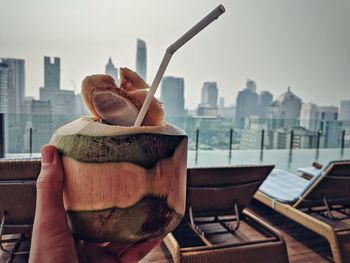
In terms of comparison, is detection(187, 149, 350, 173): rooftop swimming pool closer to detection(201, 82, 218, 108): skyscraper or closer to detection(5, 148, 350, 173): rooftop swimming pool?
detection(5, 148, 350, 173): rooftop swimming pool

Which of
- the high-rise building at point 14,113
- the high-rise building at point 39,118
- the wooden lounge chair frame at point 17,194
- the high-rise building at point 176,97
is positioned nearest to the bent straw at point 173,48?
the wooden lounge chair frame at point 17,194

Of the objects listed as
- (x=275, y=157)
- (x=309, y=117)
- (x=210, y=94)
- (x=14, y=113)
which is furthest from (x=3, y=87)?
(x=309, y=117)

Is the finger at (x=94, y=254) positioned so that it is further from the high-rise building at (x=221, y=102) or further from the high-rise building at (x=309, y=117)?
the high-rise building at (x=309, y=117)

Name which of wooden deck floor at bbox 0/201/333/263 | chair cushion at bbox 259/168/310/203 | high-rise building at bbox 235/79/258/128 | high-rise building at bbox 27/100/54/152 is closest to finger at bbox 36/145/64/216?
wooden deck floor at bbox 0/201/333/263

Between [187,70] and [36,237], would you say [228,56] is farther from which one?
[36,237]

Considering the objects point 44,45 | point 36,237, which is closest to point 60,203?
point 36,237
